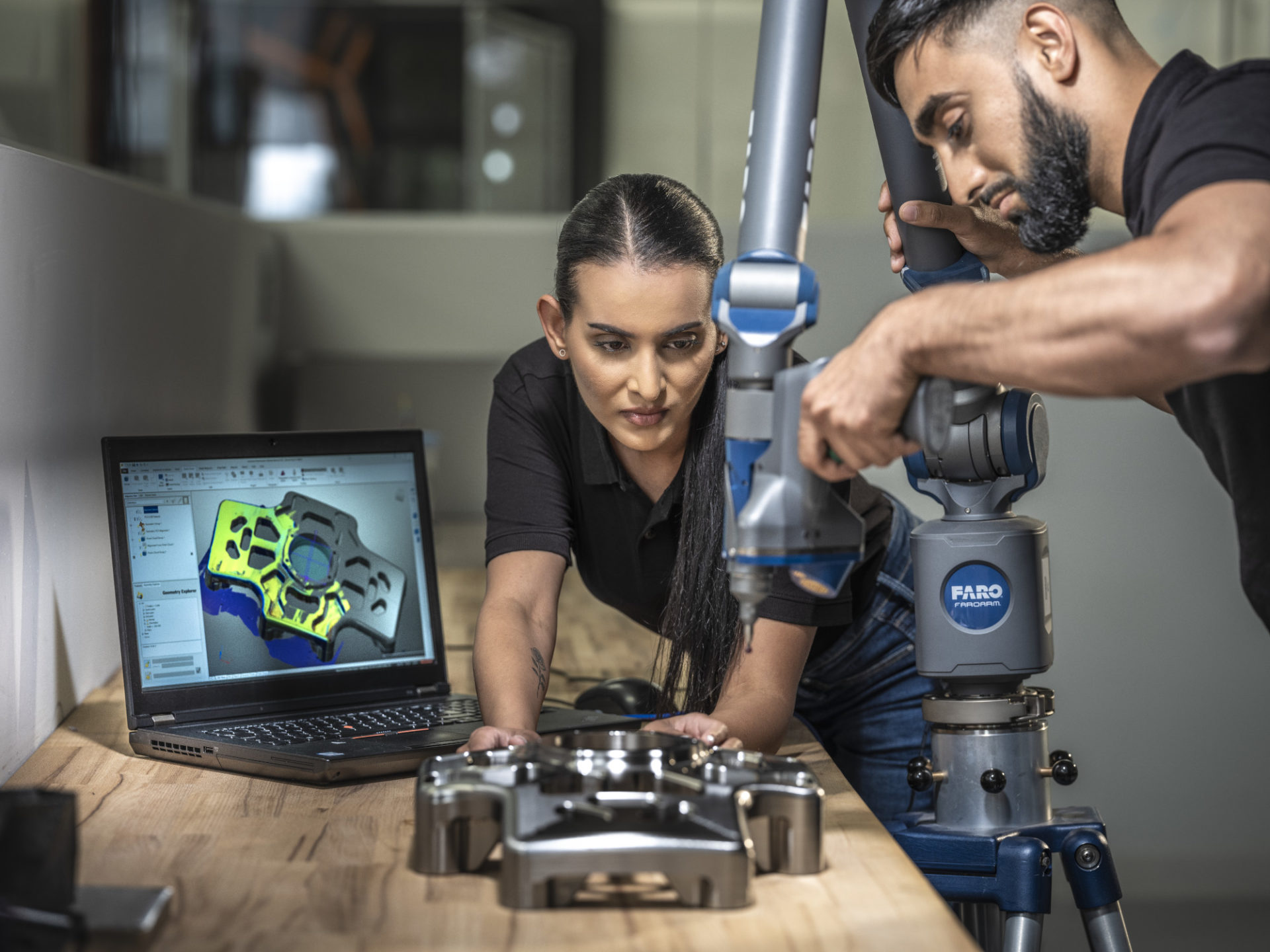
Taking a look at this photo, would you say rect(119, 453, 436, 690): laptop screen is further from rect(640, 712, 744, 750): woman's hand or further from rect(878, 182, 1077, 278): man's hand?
rect(878, 182, 1077, 278): man's hand

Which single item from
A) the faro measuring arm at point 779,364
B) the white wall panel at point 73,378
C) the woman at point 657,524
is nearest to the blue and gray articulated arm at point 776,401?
the faro measuring arm at point 779,364

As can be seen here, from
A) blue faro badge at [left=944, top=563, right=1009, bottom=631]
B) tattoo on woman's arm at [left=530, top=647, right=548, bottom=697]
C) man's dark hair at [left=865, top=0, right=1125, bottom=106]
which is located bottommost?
tattoo on woman's arm at [left=530, top=647, right=548, bottom=697]

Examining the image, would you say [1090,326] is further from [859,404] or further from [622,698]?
[622,698]

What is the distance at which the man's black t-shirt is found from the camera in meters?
0.74

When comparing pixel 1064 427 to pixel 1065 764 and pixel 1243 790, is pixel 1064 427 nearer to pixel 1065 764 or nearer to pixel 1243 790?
pixel 1243 790

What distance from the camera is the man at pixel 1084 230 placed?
678 mm

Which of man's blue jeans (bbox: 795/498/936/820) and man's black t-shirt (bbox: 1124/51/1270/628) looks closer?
man's black t-shirt (bbox: 1124/51/1270/628)

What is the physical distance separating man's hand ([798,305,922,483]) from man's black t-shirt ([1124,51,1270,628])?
182 millimetres

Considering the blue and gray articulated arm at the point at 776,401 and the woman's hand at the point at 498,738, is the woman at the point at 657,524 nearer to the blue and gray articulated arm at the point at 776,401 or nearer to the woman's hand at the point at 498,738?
the woman's hand at the point at 498,738

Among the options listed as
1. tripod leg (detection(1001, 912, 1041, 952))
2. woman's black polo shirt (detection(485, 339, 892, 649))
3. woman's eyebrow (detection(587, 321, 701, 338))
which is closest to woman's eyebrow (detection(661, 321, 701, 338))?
woman's eyebrow (detection(587, 321, 701, 338))

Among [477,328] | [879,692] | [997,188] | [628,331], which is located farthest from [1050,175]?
[477,328]

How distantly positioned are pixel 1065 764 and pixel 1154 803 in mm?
1278

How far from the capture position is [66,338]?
1261 mm

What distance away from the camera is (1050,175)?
0.88 m
